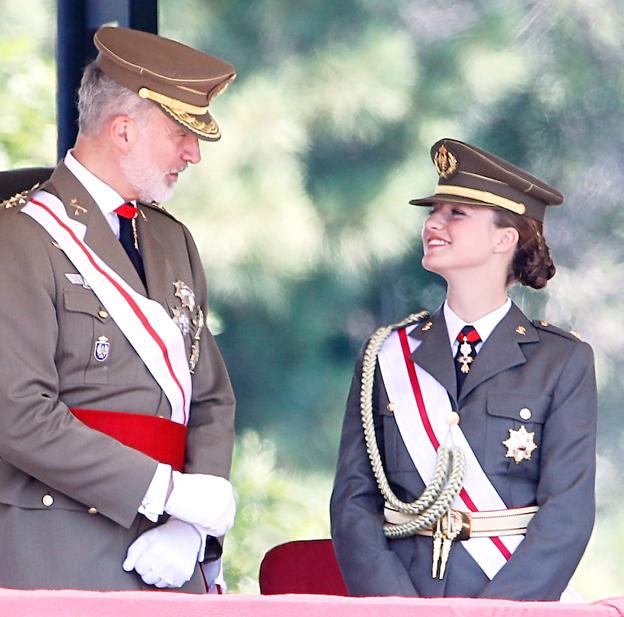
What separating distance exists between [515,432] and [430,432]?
19cm

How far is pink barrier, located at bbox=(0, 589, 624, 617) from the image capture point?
2014 millimetres

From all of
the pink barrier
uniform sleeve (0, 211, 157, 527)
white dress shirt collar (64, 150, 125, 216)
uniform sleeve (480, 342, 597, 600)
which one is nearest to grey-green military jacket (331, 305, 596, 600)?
uniform sleeve (480, 342, 597, 600)

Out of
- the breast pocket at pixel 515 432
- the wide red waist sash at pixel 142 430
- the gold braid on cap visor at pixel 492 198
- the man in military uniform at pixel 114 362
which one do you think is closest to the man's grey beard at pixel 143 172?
the man in military uniform at pixel 114 362

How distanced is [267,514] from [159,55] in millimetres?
1713

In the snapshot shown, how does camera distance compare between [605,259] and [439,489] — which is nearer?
[439,489]

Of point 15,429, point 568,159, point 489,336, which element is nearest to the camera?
point 15,429

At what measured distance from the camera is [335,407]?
4477 millimetres

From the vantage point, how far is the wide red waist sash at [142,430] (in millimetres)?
2982

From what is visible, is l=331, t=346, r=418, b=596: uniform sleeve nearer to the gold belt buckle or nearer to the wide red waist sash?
the gold belt buckle

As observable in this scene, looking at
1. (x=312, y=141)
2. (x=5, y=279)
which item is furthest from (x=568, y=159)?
(x=5, y=279)

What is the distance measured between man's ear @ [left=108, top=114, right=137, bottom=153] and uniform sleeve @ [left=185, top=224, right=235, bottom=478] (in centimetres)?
37

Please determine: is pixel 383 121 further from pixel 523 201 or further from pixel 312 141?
pixel 523 201

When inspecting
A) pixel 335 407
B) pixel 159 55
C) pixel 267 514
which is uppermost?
pixel 159 55

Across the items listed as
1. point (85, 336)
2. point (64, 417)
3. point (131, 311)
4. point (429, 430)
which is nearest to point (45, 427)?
point (64, 417)
